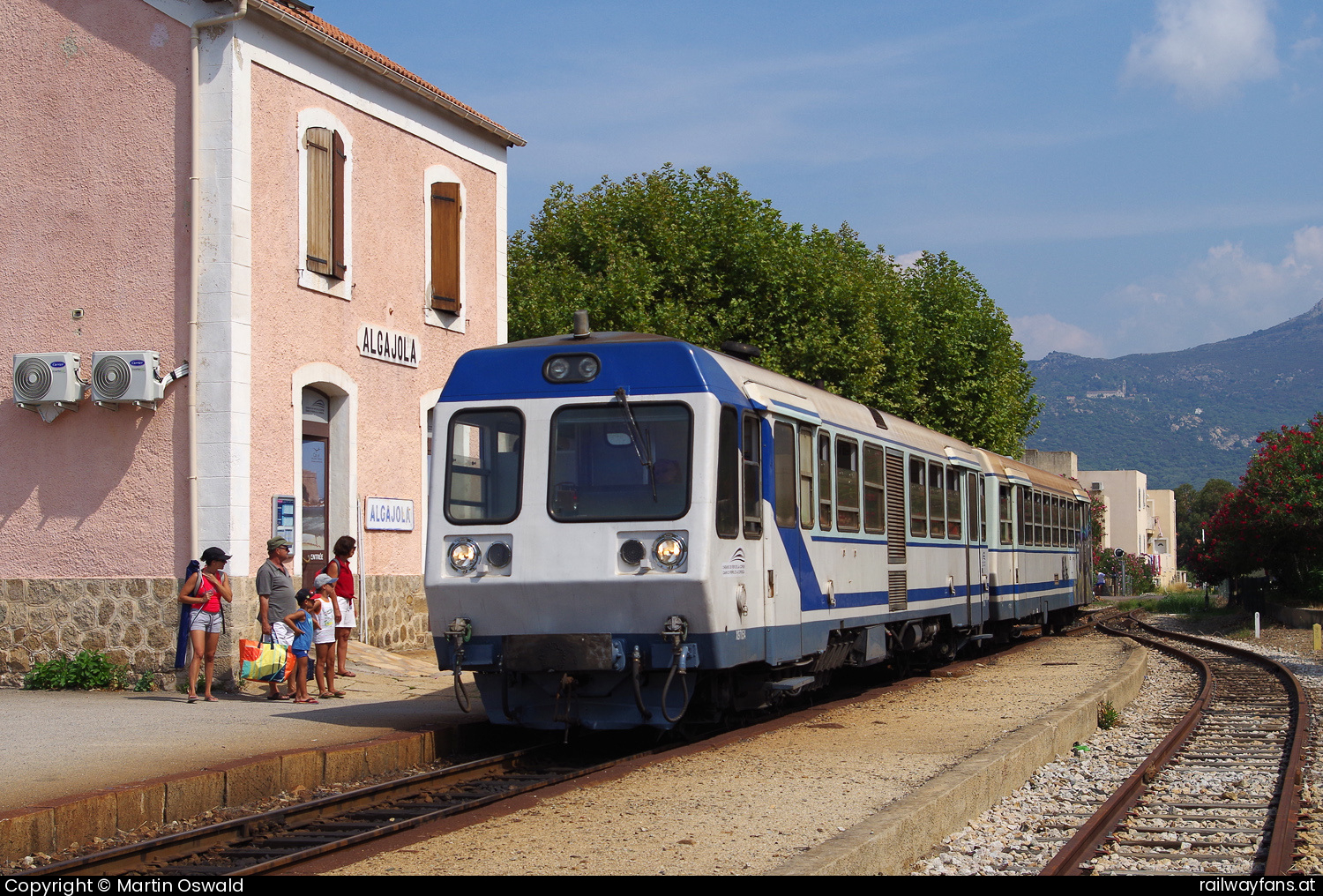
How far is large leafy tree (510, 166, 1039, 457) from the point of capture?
3206 cm

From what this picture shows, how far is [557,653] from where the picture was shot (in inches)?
400

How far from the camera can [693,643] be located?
32.5ft

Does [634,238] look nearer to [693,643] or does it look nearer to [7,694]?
[7,694]

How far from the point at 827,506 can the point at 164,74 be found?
8576 millimetres

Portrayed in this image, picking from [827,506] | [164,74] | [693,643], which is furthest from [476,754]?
[164,74]

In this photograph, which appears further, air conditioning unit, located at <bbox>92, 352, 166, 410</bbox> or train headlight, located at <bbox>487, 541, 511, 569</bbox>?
air conditioning unit, located at <bbox>92, 352, 166, 410</bbox>

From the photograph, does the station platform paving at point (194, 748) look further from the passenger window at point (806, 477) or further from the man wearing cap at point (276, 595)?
the passenger window at point (806, 477)

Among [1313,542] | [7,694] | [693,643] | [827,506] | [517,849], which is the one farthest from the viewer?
[1313,542]

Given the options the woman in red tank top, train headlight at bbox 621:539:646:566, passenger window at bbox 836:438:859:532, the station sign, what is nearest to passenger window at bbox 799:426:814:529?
passenger window at bbox 836:438:859:532

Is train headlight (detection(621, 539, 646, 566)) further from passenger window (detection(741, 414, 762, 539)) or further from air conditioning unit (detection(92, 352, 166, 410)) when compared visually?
air conditioning unit (detection(92, 352, 166, 410))

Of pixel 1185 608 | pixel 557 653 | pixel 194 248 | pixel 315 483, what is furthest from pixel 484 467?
pixel 1185 608

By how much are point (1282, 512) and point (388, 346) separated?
22828 millimetres

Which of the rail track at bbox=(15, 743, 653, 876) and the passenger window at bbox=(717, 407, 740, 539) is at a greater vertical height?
the passenger window at bbox=(717, 407, 740, 539)

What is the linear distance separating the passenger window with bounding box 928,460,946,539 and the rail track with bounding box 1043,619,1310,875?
3.45 meters
